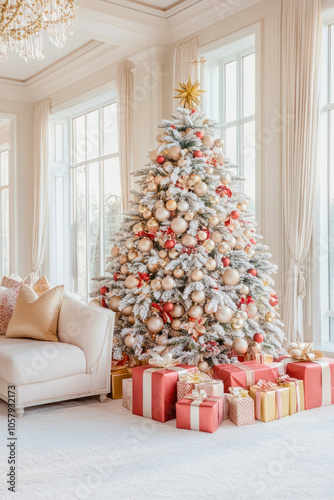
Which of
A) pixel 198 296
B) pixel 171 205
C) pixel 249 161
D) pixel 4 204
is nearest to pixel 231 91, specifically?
pixel 249 161

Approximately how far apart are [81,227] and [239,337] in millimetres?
5388

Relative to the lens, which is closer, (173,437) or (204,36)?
(173,437)

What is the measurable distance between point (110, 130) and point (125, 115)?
122cm

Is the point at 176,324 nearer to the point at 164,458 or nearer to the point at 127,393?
the point at 127,393

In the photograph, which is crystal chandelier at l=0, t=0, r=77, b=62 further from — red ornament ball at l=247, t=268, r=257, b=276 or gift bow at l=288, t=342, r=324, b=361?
gift bow at l=288, t=342, r=324, b=361

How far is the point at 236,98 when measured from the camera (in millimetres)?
6105

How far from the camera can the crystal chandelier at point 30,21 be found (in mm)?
4057

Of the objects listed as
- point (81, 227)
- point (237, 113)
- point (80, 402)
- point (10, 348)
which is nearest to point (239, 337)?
point (80, 402)

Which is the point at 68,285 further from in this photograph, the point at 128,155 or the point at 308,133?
the point at 308,133

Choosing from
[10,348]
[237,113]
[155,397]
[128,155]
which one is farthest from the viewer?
[128,155]

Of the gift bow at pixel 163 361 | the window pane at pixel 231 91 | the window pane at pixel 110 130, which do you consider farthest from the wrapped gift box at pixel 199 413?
the window pane at pixel 110 130

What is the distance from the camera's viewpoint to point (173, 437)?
11.1 feet

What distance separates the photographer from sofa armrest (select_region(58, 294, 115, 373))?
415 centimetres

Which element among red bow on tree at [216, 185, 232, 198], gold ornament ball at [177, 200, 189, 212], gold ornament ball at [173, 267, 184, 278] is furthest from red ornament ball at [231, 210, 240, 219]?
gold ornament ball at [173, 267, 184, 278]
